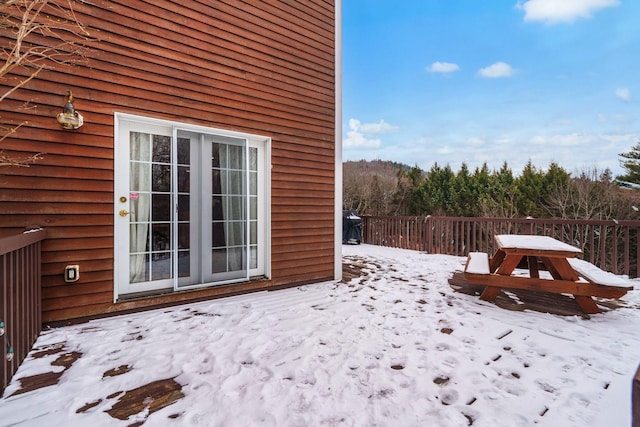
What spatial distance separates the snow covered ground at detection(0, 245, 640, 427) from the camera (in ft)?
4.52

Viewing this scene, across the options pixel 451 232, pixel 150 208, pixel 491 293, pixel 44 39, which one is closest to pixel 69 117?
pixel 44 39

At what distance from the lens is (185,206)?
317 centimetres

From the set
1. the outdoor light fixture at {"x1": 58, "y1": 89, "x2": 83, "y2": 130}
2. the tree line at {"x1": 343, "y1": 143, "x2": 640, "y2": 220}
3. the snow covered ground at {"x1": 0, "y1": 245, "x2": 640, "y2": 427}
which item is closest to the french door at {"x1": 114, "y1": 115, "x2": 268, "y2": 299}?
the outdoor light fixture at {"x1": 58, "y1": 89, "x2": 83, "y2": 130}

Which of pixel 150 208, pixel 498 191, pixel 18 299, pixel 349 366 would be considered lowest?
pixel 349 366

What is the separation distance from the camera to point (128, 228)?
2.85 metres

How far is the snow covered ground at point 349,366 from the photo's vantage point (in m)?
1.38

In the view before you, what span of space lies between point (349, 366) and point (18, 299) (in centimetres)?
206

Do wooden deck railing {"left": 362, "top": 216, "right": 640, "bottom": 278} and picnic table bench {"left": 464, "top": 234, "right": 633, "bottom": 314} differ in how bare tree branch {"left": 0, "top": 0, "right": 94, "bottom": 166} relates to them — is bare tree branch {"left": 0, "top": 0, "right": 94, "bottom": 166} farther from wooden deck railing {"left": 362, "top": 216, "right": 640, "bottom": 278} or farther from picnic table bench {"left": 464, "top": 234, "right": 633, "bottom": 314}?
wooden deck railing {"left": 362, "top": 216, "right": 640, "bottom": 278}

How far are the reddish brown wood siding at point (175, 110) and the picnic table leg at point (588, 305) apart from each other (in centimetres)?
274

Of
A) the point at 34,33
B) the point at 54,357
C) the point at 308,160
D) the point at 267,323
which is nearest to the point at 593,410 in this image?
the point at 267,323

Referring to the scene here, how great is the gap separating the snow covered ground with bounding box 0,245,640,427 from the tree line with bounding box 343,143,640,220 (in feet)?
28.8

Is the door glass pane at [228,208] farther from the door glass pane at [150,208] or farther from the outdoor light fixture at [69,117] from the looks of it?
the outdoor light fixture at [69,117]

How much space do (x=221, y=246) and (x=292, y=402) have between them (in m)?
2.25

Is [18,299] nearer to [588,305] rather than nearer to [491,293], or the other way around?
[491,293]
